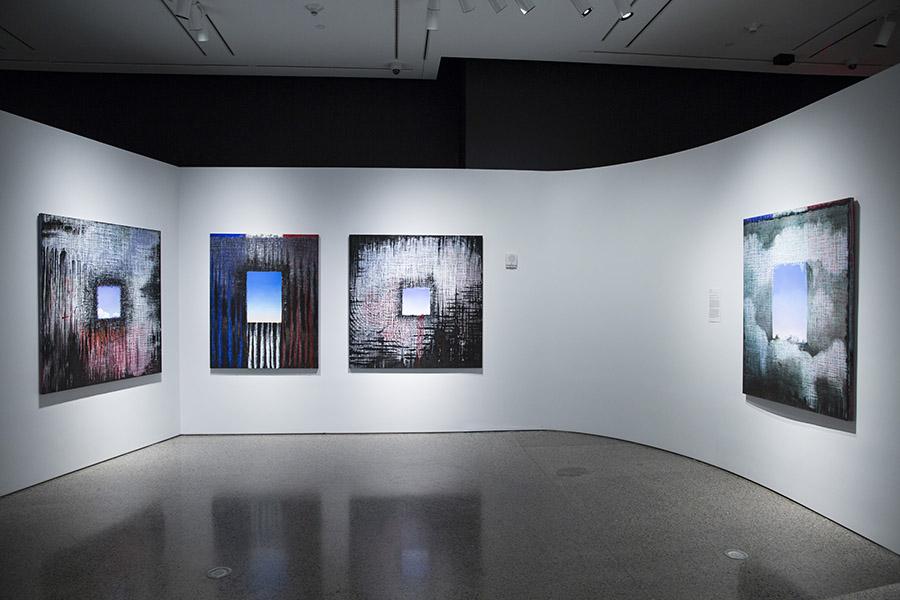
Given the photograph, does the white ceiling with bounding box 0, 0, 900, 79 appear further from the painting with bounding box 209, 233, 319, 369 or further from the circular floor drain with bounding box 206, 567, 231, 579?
the circular floor drain with bounding box 206, 567, 231, 579

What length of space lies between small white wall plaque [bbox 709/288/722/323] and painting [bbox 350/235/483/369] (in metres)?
2.51

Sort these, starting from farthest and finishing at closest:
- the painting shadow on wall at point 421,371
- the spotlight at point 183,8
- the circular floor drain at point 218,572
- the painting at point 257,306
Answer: the painting shadow on wall at point 421,371 < the painting at point 257,306 < the spotlight at point 183,8 < the circular floor drain at point 218,572

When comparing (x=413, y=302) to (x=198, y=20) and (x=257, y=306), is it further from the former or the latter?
(x=198, y=20)

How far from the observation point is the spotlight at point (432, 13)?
18.9ft

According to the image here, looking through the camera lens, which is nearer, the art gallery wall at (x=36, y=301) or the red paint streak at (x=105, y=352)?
the art gallery wall at (x=36, y=301)

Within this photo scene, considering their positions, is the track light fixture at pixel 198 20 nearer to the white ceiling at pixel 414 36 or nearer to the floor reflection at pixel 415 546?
the white ceiling at pixel 414 36

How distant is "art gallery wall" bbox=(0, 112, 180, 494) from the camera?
16.1 ft

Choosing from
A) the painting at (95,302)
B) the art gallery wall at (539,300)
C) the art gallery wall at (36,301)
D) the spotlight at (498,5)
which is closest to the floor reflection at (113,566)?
the art gallery wall at (36,301)

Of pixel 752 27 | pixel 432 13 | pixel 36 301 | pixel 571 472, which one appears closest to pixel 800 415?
pixel 571 472

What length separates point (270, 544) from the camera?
394 centimetres

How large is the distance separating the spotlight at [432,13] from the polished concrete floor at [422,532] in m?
4.32

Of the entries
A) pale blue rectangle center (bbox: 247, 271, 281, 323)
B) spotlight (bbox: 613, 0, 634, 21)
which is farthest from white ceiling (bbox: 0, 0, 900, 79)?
pale blue rectangle center (bbox: 247, 271, 281, 323)

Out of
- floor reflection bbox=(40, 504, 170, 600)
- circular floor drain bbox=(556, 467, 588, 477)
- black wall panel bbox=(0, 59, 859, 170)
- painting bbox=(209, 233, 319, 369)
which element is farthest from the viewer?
black wall panel bbox=(0, 59, 859, 170)

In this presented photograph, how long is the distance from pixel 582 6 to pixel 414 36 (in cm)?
193
